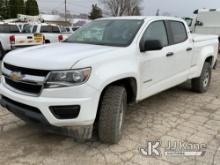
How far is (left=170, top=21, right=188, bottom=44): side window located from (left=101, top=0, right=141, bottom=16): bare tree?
4285cm

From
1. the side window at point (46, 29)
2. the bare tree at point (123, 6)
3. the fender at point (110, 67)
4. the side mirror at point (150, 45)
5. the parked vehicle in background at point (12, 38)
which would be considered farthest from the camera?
the bare tree at point (123, 6)

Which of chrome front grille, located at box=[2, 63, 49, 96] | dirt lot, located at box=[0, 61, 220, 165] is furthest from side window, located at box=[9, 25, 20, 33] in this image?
chrome front grille, located at box=[2, 63, 49, 96]

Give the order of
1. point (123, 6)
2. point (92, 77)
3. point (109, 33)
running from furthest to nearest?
1. point (123, 6)
2. point (109, 33)
3. point (92, 77)

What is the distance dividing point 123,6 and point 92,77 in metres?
47.5

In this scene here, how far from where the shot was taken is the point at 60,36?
14969 millimetres

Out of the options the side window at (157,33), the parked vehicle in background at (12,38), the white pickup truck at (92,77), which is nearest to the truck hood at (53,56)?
the white pickup truck at (92,77)

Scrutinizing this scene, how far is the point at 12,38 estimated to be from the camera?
488 inches

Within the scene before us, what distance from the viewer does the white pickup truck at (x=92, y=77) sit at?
3.25 m

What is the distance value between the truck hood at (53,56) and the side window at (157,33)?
34.7 inches

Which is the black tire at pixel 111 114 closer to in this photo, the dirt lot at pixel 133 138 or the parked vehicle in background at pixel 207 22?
the dirt lot at pixel 133 138

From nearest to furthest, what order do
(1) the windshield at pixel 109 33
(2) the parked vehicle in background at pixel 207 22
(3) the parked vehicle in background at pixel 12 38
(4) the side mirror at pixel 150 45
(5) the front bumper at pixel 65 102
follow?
(5) the front bumper at pixel 65 102
(4) the side mirror at pixel 150 45
(1) the windshield at pixel 109 33
(3) the parked vehicle in background at pixel 12 38
(2) the parked vehicle in background at pixel 207 22

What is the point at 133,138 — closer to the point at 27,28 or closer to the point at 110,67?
the point at 110,67

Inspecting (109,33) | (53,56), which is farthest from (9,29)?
(53,56)

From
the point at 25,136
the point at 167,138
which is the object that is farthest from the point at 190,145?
the point at 25,136
